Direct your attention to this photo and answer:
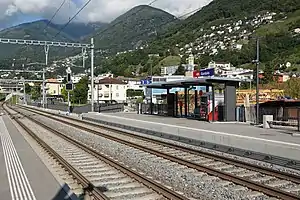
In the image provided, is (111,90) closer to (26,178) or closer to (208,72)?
(208,72)

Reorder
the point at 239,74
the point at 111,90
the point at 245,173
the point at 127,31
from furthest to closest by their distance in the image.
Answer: the point at 111,90 → the point at 127,31 → the point at 239,74 → the point at 245,173

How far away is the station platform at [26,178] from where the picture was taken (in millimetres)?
9438

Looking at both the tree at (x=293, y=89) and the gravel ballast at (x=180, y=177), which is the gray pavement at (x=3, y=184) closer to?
the gravel ballast at (x=180, y=177)

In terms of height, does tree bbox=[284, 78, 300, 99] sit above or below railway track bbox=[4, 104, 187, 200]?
above

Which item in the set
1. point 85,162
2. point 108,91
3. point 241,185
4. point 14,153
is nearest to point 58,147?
point 14,153

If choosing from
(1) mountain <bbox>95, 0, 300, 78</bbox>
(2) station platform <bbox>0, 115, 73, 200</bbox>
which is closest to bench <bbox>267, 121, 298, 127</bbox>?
(2) station platform <bbox>0, 115, 73, 200</bbox>

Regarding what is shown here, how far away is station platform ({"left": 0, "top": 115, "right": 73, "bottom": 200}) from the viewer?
31.0 ft

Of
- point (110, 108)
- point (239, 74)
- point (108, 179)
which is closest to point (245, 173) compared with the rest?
point (108, 179)

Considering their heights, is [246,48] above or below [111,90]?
above

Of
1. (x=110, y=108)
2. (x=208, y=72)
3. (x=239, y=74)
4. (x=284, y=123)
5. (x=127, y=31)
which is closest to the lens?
(x=284, y=123)

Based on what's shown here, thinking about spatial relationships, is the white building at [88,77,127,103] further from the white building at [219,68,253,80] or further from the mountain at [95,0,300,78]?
the white building at [219,68,253,80]

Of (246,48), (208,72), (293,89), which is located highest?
(246,48)

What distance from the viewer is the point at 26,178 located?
1140cm

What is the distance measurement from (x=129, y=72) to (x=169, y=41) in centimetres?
3167
